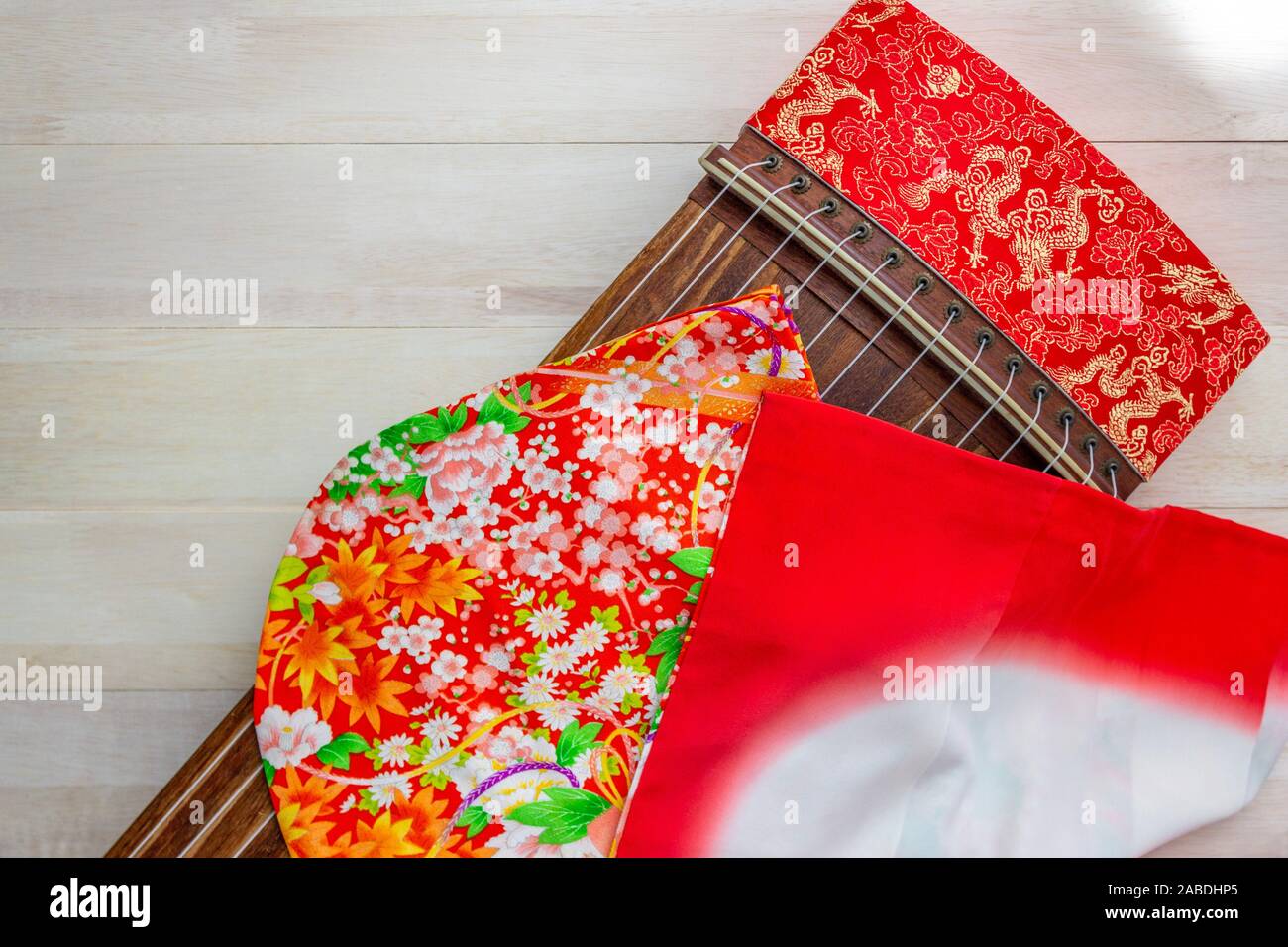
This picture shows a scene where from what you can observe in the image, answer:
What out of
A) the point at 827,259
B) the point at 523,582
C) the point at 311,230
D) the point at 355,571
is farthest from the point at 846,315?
the point at 311,230

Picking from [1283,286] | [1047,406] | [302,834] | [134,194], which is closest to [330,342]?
[134,194]

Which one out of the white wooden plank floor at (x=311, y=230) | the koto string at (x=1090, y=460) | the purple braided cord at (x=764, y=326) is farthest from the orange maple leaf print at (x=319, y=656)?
the koto string at (x=1090, y=460)

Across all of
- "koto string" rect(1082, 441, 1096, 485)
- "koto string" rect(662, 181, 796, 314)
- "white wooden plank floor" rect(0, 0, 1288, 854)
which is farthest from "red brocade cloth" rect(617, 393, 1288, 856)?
"white wooden plank floor" rect(0, 0, 1288, 854)

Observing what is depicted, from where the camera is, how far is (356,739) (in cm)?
85

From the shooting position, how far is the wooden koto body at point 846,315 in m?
0.89

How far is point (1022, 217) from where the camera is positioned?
0.90 m

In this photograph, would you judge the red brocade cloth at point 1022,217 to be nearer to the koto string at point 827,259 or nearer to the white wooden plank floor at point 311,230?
the koto string at point 827,259

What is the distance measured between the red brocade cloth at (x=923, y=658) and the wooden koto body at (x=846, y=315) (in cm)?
6

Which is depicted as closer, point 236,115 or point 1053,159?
point 1053,159

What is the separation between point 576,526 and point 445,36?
65cm

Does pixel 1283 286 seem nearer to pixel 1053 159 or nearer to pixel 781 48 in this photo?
pixel 1053 159

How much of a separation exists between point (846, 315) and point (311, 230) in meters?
0.64

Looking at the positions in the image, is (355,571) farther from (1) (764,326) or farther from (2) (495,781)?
(1) (764,326)
